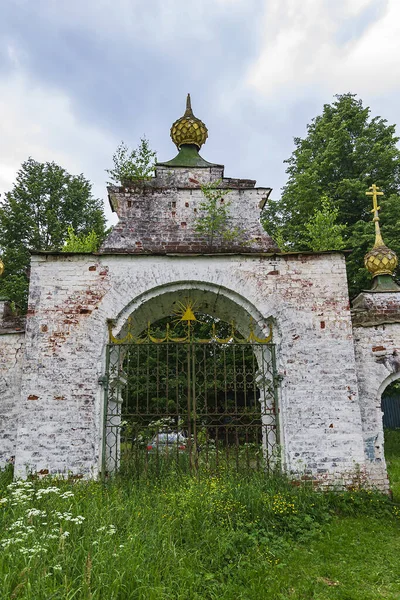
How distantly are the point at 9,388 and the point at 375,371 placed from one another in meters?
5.49

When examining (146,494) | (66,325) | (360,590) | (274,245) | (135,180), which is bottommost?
(360,590)

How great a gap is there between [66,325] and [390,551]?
480 centimetres

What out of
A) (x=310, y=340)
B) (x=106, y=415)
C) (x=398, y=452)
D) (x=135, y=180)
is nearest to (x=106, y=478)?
(x=106, y=415)

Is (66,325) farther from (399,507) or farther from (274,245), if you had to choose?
(399,507)

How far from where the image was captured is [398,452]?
11.6 metres

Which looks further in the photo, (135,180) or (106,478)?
(135,180)

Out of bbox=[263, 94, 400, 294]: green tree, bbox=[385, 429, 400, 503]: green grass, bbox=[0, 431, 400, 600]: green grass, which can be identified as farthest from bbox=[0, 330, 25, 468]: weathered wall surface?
bbox=[263, 94, 400, 294]: green tree

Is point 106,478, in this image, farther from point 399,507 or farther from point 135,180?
point 135,180

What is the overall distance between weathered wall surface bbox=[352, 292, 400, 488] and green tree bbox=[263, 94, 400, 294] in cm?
671

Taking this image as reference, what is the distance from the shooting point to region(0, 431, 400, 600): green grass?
3.18 m

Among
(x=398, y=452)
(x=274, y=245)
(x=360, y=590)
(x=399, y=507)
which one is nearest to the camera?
(x=360, y=590)

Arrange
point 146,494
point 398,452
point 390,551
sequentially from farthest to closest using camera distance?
point 398,452, point 146,494, point 390,551

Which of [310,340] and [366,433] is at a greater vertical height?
[310,340]

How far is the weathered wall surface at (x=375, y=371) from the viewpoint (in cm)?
635
